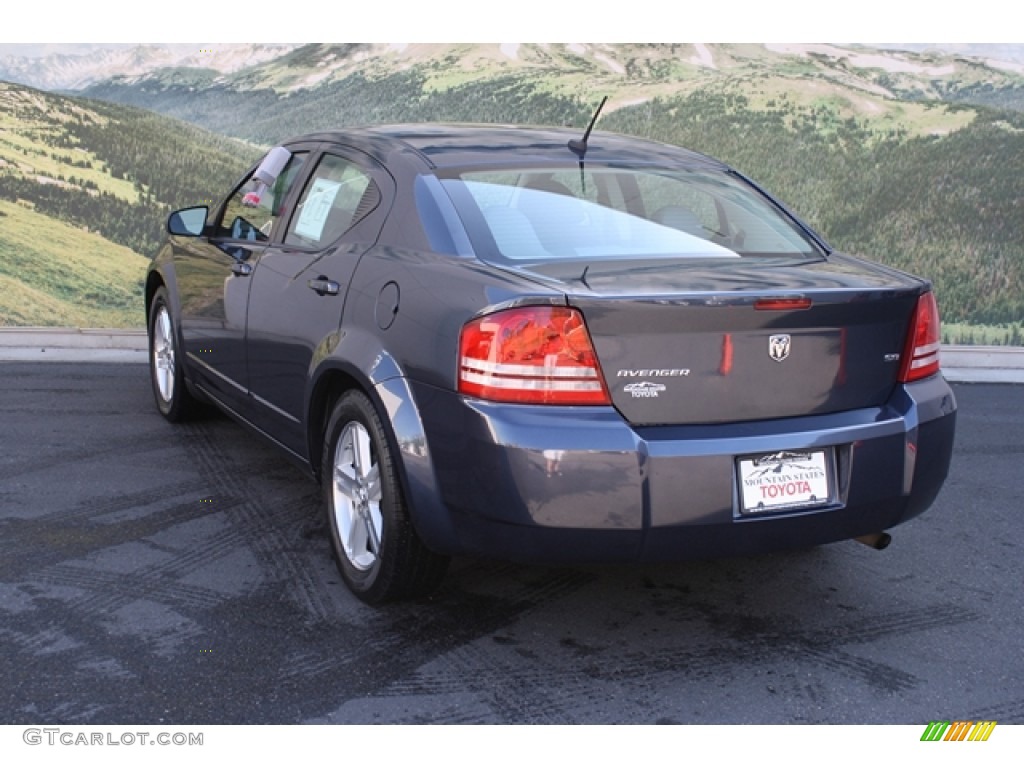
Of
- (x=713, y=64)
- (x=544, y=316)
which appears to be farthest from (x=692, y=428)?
(x=713, y=64)

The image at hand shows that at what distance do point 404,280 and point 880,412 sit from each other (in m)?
1.52

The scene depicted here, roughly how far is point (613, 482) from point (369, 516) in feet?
3.38

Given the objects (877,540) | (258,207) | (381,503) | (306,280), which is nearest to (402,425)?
(381,503)

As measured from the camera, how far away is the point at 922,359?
3.94m

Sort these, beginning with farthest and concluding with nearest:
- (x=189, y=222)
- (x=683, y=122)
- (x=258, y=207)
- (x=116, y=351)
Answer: (x=683, y=122) < (x=116, y=351) < (x=189, y=222) < (x=258, y=207)

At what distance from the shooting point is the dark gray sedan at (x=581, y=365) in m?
3.43

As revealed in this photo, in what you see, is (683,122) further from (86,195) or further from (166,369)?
(166,369)

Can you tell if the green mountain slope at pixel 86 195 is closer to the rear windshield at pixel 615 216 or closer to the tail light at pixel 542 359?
the rear windshield at pixel 615 216

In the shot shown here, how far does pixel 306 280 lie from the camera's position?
4555 mm

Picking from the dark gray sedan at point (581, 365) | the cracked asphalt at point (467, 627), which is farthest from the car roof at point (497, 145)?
the cracked asphalt at point (467, 627)

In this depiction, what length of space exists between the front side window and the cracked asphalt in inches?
44.8

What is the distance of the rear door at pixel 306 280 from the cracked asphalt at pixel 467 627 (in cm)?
56

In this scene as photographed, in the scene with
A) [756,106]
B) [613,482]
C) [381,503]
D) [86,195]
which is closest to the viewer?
[613,482]

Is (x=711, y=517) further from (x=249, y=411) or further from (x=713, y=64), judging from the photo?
(x=713, y=64)
